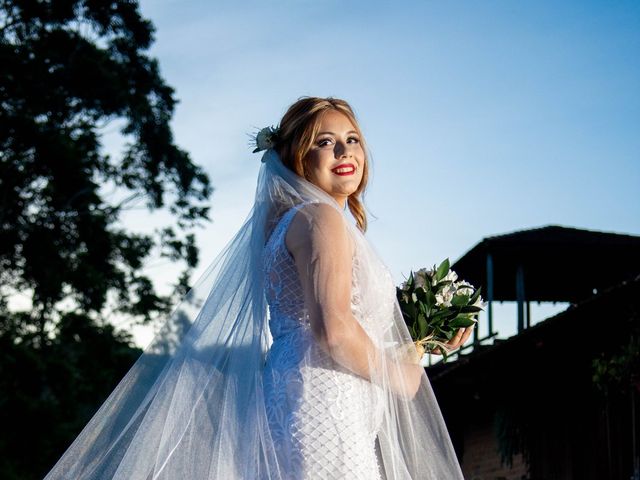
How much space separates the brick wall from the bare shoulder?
36.8 feet

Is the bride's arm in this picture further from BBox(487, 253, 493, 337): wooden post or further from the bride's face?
BBox(487, 253, 493, 337): wooden post

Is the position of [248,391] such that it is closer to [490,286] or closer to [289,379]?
[289,379]

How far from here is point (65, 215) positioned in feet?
64.9

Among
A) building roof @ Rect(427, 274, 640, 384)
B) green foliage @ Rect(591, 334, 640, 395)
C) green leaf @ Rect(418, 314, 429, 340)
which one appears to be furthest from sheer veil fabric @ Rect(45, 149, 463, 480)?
green foliage @ Rect(591, 334, 640, 395)

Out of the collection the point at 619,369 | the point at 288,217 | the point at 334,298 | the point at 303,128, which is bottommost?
the point at 334,298

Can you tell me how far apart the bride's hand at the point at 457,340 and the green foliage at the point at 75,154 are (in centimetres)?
1671

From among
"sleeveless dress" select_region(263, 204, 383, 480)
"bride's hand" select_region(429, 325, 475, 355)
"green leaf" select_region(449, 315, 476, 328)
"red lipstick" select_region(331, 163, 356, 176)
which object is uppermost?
"red lipstick" select_region(331, 163, 356, 176)

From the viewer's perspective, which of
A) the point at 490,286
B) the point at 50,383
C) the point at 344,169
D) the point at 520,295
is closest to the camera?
the point at 344,169

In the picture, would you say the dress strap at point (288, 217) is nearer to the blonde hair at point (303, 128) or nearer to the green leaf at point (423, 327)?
the blonde hair at point (303, 128)

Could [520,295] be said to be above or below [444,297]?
above

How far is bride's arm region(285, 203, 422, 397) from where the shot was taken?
2312mm

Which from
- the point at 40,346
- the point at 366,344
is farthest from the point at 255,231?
the point at 40,346

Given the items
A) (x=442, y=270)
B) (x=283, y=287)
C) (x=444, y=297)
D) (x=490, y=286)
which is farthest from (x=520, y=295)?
(x=283, y=287)

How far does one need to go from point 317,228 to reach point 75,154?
17.6 metres
